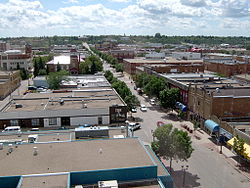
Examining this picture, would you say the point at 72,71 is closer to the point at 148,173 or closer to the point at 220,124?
the point at 220,124

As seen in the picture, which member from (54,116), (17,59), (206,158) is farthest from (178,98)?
(17,59)

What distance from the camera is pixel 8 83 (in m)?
61.8

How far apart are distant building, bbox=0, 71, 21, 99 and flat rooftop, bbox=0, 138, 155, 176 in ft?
131

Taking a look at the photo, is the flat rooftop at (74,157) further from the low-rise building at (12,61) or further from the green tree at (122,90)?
the low-rise building at (12,61)

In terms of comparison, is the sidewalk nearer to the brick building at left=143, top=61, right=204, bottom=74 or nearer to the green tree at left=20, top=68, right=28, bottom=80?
the brick building at left=143, top=61, right=204, bottom=74

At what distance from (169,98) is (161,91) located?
2.06 m

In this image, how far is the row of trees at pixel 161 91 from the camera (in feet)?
143

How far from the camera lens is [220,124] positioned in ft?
106

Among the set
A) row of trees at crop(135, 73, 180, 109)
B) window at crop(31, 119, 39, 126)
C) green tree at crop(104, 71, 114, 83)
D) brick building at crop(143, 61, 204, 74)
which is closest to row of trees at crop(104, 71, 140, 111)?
row of trees at crop(135, 73, 180, 109)

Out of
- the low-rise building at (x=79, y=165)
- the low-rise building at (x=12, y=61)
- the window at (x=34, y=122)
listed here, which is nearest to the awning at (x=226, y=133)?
the low-rise building at (x=79, y=165)

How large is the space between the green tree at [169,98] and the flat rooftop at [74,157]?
2176 cm

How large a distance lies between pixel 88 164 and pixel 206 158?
1440cm

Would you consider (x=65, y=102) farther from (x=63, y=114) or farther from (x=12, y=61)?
(x=12, y=61)

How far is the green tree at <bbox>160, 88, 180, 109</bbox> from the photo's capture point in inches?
1715
